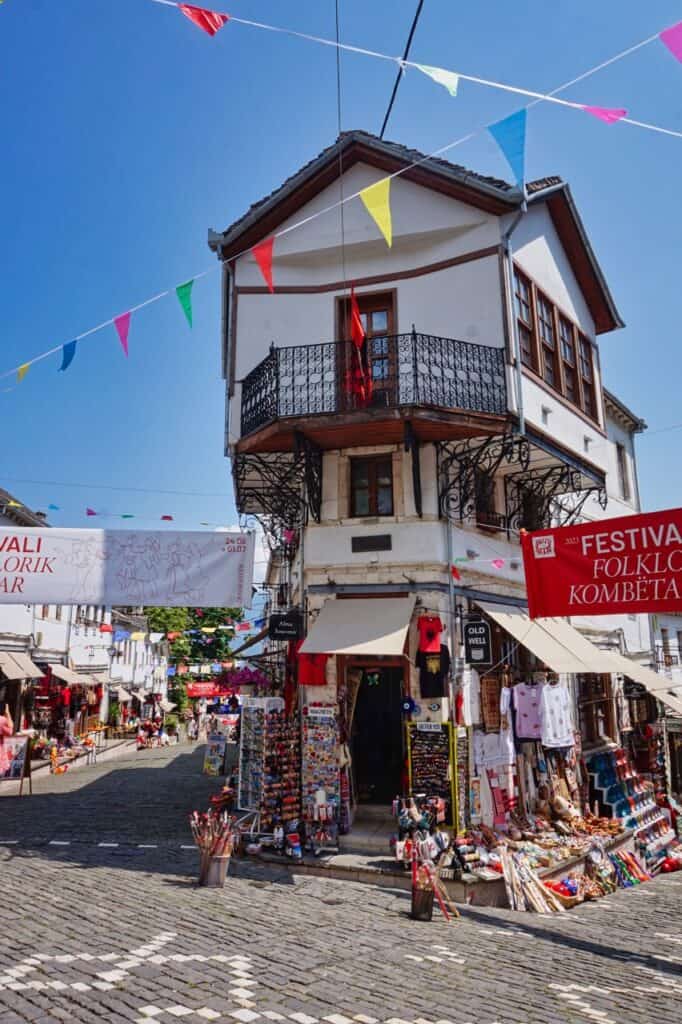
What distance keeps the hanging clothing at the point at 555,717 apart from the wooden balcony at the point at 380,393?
4.93 m

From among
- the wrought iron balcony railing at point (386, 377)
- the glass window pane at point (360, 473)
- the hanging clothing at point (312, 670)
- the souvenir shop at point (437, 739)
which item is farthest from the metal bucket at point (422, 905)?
the wrought iron balcony railing at point (386, 377)

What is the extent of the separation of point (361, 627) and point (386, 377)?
4710mm

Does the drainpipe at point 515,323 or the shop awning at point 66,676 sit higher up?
the drainpipe at point 515,323

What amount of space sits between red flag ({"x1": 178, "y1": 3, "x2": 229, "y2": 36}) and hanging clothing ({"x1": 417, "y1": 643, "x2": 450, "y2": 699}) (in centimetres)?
926

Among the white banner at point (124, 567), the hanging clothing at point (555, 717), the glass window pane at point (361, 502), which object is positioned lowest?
the hanging clothing at point (555, 717)

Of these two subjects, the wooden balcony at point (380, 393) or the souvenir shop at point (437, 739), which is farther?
the wooden balcony at point (380, 393)

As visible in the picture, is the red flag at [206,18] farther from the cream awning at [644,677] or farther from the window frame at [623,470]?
the window frame at [623,470]

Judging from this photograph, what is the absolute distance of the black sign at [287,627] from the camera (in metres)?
13.0

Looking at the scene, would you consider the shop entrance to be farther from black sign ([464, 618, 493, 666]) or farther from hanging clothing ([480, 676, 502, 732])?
black sign ([464, 618, 493, 666])

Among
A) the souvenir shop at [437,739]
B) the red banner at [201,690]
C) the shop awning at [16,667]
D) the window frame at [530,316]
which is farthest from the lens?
the red banner at [201,690]

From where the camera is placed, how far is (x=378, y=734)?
1378 centimetres

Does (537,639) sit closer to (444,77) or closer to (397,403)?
(397,403)

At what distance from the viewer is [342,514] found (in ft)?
42.9

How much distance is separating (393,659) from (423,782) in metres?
2.17
